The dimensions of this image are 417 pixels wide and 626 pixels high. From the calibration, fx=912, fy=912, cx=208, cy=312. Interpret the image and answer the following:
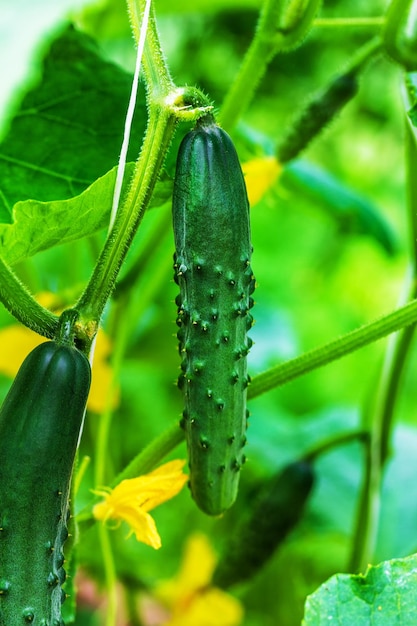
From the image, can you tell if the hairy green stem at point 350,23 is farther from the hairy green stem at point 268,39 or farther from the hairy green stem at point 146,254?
the hairy green stem at point 146,254

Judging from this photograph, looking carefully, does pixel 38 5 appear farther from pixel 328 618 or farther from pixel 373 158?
pixel 373 158

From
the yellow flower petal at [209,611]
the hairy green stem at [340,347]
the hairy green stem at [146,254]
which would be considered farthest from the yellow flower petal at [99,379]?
the hairy green stem at [340,347]

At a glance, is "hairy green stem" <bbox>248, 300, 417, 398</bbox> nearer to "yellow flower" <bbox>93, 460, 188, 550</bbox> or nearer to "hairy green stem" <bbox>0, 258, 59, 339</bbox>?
"yellow flower" <bbox>93, 460, 188, 550</bbox>

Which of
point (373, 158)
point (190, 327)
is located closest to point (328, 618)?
point (190, 327)

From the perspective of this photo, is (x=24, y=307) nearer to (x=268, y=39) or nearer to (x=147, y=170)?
(x=147, y=170)

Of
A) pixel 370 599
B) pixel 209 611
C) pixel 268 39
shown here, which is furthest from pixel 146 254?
pixel 209 611

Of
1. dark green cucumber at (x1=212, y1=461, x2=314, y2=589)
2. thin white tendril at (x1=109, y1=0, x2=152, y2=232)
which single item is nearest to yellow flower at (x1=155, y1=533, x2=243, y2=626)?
dark green cucumber at (x1=212, y1=461, x2=314, y2=589)
